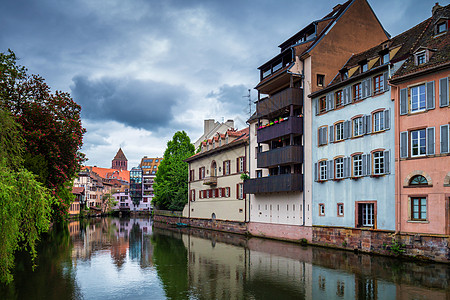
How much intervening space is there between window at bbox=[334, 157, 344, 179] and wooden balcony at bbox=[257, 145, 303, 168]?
13.9 feet

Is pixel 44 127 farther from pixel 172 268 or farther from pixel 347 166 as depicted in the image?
pixel 347 166

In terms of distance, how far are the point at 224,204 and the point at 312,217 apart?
18.1 metres

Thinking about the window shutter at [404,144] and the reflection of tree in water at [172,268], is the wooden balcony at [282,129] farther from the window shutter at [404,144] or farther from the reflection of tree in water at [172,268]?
the reflection of tree in water at [172,268]

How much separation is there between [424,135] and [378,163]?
152 inches

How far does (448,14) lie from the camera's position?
25.8 metres

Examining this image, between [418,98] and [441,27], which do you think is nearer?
[418,98]

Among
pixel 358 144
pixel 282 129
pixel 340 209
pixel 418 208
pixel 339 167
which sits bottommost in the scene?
pixel 340 209

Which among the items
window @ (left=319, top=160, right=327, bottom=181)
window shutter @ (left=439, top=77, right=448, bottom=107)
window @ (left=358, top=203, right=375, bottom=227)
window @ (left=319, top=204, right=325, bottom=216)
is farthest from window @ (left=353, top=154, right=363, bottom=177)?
window shutter @ (left=439, top=77, right=448, bottom=107)

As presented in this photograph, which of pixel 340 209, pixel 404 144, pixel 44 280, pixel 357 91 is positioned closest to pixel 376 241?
pixel 340 209

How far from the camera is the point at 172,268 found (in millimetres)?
22109

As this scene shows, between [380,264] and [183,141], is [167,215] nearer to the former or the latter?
[183,141]

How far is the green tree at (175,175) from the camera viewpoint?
220ft

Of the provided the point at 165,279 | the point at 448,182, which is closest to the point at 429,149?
the point at 448,182

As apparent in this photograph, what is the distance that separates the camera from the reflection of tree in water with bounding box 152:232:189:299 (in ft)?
53.3
